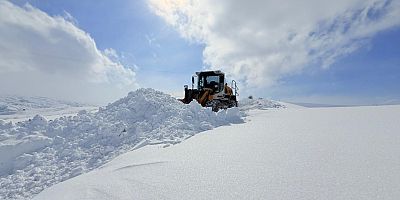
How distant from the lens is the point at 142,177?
149 inches

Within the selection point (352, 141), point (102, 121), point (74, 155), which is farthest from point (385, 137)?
point (102, 121)

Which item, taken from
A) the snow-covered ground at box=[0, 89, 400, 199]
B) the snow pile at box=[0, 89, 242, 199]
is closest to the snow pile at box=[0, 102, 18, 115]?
the snow pile at box=[0, 89, 242, 199]

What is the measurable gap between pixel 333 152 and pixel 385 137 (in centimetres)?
164

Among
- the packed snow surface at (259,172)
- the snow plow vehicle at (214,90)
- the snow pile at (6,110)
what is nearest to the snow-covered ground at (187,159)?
the packed snow surface at (259,172)

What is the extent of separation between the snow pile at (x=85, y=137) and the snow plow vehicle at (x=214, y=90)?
4357mm

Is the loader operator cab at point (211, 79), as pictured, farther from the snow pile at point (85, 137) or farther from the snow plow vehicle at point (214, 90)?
the snow pile at point (85, 137)

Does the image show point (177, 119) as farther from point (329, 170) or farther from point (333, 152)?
point (329, 170)

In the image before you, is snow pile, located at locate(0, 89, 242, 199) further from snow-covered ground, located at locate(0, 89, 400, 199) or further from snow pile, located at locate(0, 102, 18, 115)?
snow pile, located at locate(0, 102, 18, 115)

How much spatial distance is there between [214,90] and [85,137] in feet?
29.7

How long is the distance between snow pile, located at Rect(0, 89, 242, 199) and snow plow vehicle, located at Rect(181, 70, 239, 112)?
4357mm

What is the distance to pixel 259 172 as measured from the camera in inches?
143

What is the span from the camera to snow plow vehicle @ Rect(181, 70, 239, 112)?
1477 cm

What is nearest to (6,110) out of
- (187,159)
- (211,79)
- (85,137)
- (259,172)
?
(211,79)

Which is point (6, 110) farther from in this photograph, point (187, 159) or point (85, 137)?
point (187, 159)
